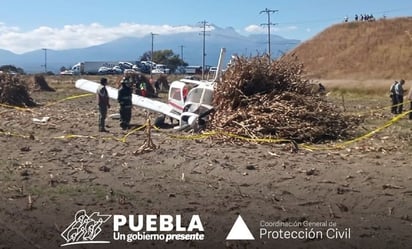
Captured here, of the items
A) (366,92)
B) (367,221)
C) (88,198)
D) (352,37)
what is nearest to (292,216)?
(367,221)

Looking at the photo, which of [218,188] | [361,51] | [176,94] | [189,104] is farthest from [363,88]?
[218,188]

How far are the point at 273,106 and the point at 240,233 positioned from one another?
894 cm

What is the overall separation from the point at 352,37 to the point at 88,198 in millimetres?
86832

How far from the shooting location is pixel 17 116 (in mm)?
25719

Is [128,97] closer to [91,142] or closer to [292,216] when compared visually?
[91,142]

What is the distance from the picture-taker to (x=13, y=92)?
3228 centimetres

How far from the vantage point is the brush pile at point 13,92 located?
104 feet

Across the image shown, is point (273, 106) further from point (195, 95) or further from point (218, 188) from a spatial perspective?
point (218, 188)

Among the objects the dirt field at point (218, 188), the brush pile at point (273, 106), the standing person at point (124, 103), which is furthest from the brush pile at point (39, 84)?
the dirt field at point (218, 188)

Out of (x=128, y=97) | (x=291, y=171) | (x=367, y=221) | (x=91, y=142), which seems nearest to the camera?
(x=367, y=221)

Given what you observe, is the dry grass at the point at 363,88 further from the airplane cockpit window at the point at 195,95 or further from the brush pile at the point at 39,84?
the airplane cockpit window at the point at 195,95

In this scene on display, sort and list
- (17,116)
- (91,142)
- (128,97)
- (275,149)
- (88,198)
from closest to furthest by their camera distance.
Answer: (88,198) → (275,149) → (91,142) → (128,97) → (17,116)

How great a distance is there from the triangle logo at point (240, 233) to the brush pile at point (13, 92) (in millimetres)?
24894

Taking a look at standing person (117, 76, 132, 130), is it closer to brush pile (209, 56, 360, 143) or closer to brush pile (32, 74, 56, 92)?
brush pile (209, 56, 360, 143)
